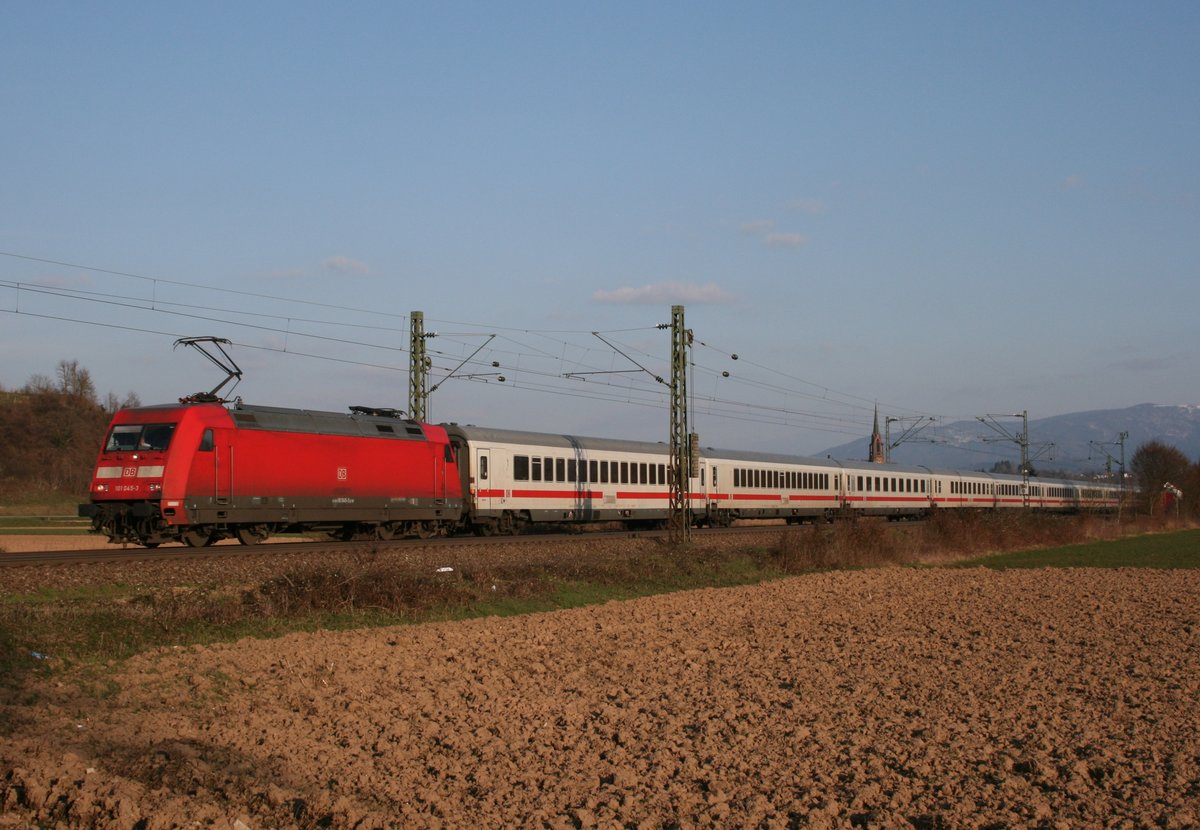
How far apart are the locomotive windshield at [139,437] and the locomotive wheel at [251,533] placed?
3.47m

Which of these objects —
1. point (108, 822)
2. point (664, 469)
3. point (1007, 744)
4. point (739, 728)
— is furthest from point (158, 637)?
point (664, 469)

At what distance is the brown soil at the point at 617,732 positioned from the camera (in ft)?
29.2

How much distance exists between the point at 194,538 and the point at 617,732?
17256mm

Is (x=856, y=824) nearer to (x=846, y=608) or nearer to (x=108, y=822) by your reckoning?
(x=108, y=822)

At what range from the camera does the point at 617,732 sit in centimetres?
1159

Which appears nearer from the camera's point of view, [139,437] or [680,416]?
[139,437]

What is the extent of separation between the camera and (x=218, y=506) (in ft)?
83.9

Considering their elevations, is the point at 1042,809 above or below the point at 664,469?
below

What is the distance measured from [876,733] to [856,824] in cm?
317

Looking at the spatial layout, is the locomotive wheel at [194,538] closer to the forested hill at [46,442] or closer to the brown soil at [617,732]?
the brown soil at [617,732]

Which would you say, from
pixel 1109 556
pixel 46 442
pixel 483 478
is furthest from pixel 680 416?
pixel 46 442

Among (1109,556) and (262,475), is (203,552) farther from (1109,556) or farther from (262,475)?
(1109,556)

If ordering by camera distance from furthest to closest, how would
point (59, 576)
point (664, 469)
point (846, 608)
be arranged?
point (664, 469), point (846, 608), point (59, 576)

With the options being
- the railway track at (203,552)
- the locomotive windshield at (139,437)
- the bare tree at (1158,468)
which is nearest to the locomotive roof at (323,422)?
the locomotive windshield at (139,437)
